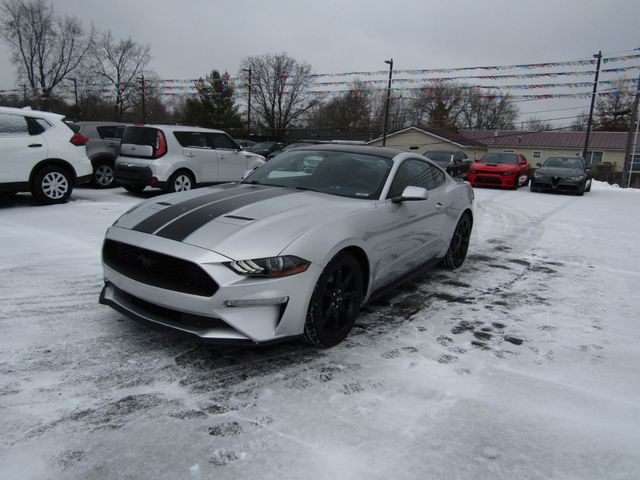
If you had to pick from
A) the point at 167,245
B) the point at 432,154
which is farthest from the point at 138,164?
the point at 432,154

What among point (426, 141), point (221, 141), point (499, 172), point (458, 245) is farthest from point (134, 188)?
point (426, 141)

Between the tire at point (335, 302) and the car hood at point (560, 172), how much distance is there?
14756 millimetres

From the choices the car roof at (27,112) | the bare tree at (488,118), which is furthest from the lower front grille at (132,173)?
the bare tree at (488,118)

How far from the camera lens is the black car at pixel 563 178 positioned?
1552cm

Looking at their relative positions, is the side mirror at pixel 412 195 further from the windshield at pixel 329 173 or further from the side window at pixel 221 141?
the side window at pixel 221 141

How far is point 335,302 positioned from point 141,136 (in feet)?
25.6

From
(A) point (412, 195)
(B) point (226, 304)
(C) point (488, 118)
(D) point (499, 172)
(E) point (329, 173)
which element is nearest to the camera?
(B) point (226, 304)

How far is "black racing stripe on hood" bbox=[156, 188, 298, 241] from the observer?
2.99 meters

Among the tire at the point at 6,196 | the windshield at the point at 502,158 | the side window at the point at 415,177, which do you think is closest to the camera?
the side window at the point at 415,177

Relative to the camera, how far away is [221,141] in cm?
1066

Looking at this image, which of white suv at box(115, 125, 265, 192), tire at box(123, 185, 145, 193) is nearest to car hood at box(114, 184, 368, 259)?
white suv at box(115, 125, 265, 192)

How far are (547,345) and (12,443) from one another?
3.61m

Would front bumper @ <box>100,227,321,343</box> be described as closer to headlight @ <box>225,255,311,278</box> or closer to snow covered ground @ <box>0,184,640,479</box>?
headlight @ <box>225,255,311,278</box>

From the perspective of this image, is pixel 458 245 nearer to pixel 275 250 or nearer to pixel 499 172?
pixel 275 250
